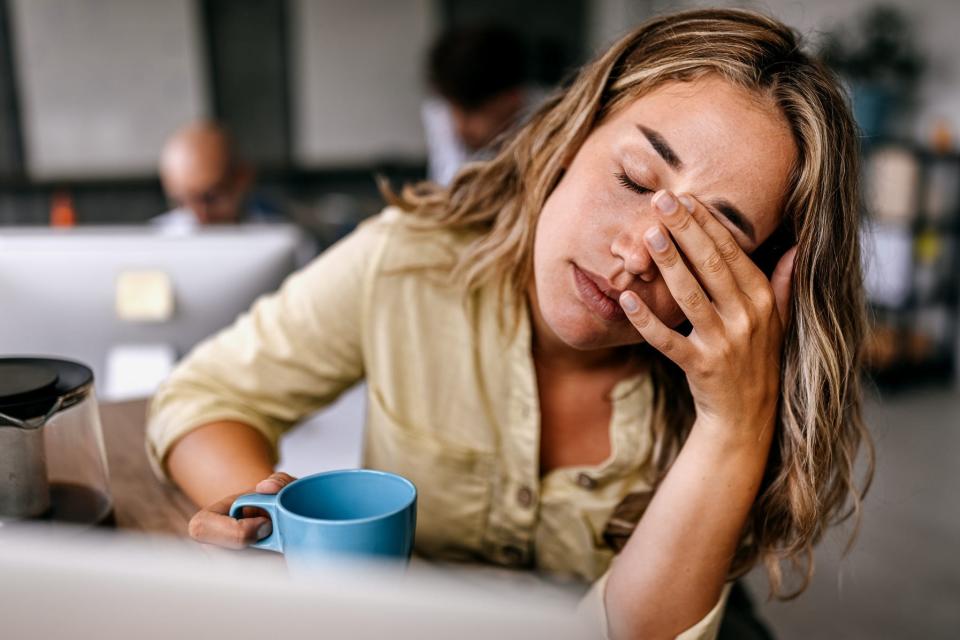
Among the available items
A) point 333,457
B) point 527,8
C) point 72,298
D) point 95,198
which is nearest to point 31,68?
point 95,198

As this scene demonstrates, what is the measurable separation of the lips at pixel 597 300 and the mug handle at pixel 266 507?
37cm

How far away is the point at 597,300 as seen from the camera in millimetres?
827

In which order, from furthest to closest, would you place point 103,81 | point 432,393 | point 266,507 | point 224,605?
point 103,81 < point 432,393 < point 266,507 < point 224,605

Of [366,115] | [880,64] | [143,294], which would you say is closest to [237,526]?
[143,294]

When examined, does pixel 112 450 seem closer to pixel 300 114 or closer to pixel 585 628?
pixel 585 628

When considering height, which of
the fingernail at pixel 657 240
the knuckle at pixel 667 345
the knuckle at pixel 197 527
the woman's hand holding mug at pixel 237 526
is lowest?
the knuckle at pixel 197 527

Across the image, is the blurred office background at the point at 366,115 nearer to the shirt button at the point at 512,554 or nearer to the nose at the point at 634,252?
the shirt button at the point at 512,554

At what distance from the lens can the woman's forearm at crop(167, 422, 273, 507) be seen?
2.77 feet

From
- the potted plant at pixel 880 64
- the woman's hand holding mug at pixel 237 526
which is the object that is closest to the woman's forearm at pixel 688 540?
the woman's hand holding mug at pixel 237 526

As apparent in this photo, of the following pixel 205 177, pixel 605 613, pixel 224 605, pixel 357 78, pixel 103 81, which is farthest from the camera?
pixel 357 78

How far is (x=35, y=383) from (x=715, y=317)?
0.62 meters

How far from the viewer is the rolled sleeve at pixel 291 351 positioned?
102cm

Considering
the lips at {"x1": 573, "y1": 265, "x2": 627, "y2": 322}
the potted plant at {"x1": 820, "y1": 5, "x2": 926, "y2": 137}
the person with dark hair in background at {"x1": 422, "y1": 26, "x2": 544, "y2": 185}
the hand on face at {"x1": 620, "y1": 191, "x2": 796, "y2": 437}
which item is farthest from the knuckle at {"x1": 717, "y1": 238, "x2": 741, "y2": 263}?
the potted plant at {"x1": 820, "y1": 5, "x2": 926, "y2": 137}

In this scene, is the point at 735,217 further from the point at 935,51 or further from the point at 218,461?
the point at 935,51
